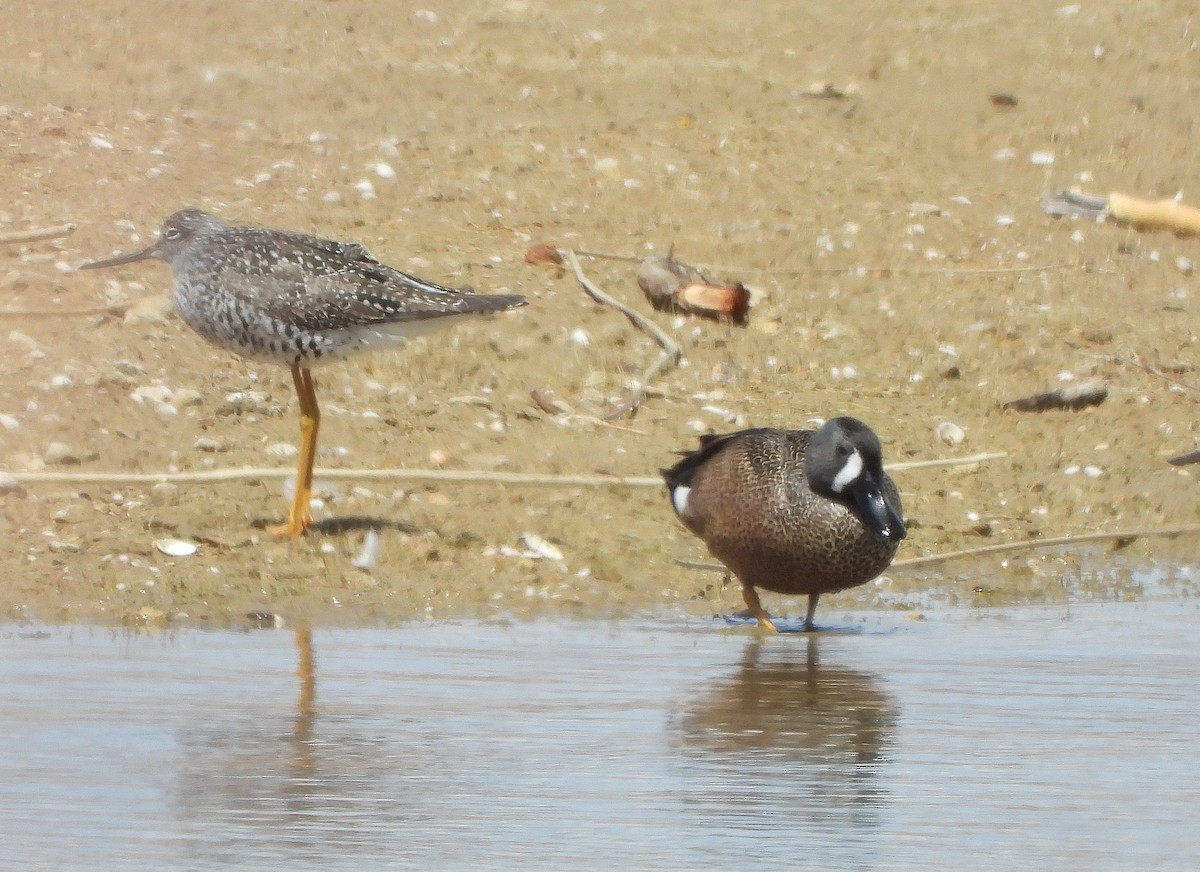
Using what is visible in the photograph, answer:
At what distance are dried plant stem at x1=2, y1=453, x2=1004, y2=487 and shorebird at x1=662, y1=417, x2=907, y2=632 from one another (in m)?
0.96

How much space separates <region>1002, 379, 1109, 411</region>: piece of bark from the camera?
9430 mm

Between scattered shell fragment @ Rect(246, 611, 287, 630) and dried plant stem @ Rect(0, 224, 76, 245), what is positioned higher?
dried plant stem @ Rect(0, 224, 76, 245)

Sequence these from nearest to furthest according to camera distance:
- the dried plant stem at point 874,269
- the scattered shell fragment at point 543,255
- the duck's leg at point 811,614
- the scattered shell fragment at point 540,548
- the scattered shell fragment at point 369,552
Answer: the duck's leg at point 811,614
the scattered shell fragment at point 369,552
the scattered shell fragment at point 540,548
the scattered shell fragment at point 543,255
the dried plant stem at point 874,269

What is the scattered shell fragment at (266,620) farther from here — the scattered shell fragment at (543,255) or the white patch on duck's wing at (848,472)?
the scattered shell fragment at (543,255)

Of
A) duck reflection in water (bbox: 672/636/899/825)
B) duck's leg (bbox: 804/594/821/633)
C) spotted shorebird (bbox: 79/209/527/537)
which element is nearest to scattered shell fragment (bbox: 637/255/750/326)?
spotted shorebird (bbox: 79/209/527/537)

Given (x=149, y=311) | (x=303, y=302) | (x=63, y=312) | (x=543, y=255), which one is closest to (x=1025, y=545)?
(x=303, y=302)

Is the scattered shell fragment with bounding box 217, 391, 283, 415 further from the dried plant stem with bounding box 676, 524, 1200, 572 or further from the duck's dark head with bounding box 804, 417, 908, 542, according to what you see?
the duck's dark head with bounding box 804, 417, 908, 542

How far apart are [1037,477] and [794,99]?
489cm

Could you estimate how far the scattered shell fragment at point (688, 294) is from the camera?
998 cm

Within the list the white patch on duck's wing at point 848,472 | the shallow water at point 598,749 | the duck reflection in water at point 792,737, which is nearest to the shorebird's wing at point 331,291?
the shallow water at point 598,749

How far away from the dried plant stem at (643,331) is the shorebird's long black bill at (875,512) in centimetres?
218

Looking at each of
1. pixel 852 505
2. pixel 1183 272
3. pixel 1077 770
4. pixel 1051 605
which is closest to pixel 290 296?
pixel 852 505

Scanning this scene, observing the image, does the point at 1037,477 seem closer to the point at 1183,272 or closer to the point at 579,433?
the point at 579,433

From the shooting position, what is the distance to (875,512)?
6.93 m
